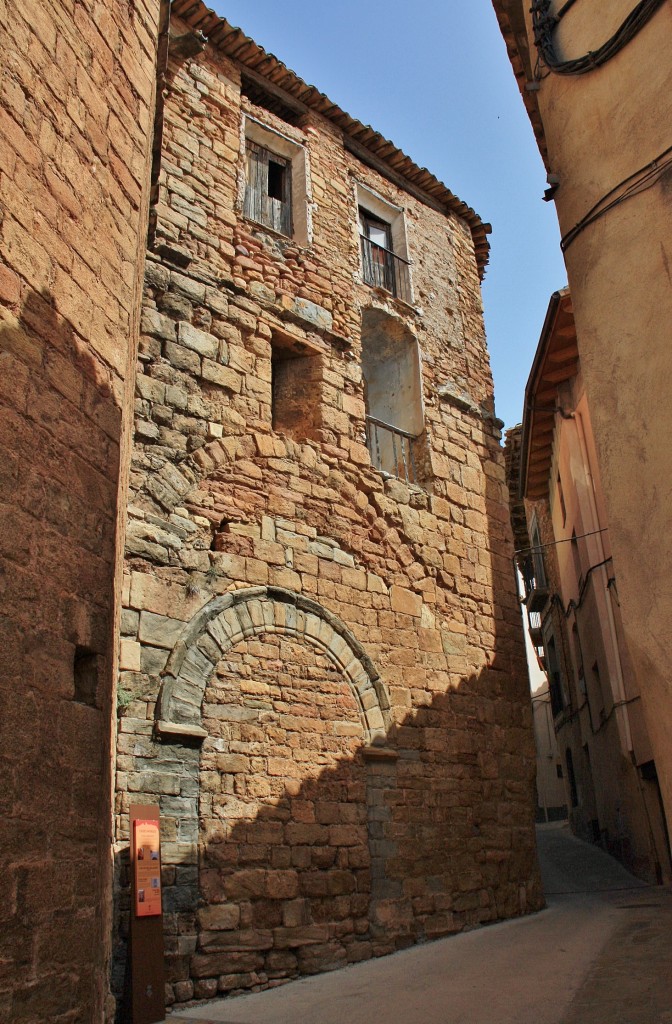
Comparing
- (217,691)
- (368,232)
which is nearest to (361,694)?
→ (217,691)

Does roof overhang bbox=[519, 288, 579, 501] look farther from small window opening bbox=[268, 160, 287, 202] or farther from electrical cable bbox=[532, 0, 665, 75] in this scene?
small window opening bbox=[268, 160, 287, 202]

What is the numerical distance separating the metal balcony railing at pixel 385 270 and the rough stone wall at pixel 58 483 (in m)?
5.89

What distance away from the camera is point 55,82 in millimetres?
3713

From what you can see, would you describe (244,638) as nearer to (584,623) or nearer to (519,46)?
(519,46)

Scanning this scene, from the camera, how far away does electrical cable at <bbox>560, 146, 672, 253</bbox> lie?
171 inches

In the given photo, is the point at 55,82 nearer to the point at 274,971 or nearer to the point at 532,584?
the point at 274,971

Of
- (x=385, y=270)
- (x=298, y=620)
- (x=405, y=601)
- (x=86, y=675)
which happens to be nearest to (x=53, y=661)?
(x=86, y=675)

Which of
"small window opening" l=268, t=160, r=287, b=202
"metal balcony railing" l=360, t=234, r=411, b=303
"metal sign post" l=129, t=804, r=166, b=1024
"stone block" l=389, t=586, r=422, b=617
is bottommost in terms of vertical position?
"metal sign post" l=129, t=804, r=166, b=1024

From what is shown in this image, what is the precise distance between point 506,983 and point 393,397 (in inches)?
246

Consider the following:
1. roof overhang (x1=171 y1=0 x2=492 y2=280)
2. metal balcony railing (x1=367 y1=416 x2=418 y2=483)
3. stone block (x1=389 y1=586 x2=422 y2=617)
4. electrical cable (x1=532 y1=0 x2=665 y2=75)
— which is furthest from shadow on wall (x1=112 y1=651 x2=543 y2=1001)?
Result: roof overhang (x1=171 y1=0 x2=492 y2=280)

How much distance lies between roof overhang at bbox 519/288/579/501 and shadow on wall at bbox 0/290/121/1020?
584cm

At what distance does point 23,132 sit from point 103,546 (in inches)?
66.9

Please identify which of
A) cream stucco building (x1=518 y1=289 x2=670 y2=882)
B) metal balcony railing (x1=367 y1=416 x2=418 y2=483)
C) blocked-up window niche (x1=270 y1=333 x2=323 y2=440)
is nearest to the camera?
blocked-up window niche (x1=270 y1=333 x2=323 y2=440)

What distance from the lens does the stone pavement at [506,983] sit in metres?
4.39
